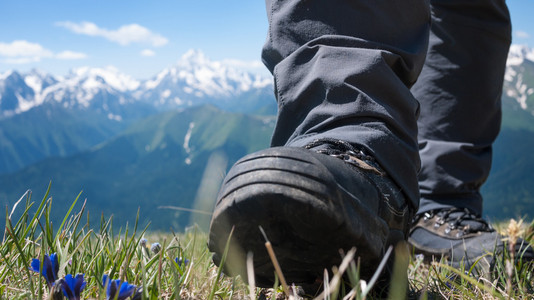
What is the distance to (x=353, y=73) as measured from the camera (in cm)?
146

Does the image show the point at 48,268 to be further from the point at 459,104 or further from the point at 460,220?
the point at 459,104

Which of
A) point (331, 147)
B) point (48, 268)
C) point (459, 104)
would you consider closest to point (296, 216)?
point (331, 147)

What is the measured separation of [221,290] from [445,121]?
183 cm

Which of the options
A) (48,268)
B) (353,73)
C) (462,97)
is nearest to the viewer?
(48,268)

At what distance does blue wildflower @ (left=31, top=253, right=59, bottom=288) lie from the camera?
3.06 feet

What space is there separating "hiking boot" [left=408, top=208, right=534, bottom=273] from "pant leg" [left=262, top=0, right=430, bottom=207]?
713 millimetres

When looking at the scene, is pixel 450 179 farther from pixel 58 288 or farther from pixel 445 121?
pixel 58 288

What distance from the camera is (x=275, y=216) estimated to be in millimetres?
1037

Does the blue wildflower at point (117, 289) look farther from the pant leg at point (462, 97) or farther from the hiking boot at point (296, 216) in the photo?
the pant leg at point (462, 97)

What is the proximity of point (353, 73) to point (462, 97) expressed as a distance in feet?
4.64

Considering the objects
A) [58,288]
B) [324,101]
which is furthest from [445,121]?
[58,288]

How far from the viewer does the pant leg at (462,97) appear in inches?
98.9

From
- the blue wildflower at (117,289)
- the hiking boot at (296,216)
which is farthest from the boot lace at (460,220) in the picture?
the blue wildflower at (117,289)

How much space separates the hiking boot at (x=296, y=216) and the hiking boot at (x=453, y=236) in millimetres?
1009
